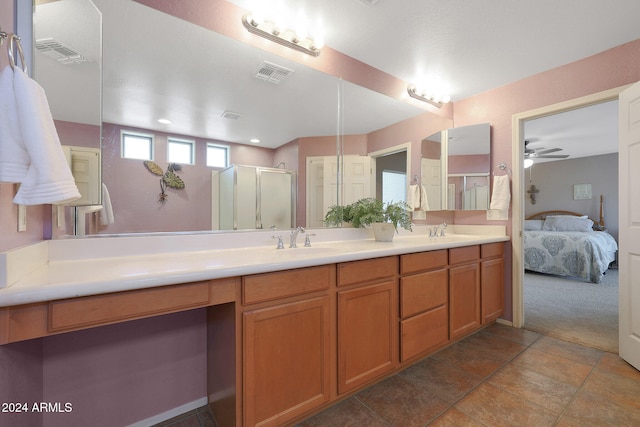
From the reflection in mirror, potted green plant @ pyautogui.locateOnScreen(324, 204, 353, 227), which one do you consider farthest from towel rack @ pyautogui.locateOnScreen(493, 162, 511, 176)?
potted green plant @ pyautogui.locateOnScreen(324, 204, 353, 227)

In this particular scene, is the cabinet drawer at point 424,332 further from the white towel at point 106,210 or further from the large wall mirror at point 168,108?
the white towel at point 106,210

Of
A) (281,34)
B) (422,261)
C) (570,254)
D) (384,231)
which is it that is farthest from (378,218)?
(570,254)

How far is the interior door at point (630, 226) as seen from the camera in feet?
6.03

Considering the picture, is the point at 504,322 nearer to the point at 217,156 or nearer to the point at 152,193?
the point at 217,156

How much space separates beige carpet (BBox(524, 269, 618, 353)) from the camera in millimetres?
2346

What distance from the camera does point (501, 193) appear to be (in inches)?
104

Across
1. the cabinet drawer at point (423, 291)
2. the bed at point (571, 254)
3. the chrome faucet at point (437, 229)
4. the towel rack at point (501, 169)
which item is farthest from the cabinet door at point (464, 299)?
the bed at point (571, 254)

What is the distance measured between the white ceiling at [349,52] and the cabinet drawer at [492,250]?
55.2 inches

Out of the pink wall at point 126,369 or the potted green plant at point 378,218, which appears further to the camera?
the potted green plant at point 378,218

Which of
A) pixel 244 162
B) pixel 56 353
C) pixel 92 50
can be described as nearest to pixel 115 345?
pixel 56 353

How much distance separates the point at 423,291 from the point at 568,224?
18.3 feet

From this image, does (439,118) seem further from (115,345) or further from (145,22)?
(115,345)

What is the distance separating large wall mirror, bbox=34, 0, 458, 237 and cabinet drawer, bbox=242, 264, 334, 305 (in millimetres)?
599

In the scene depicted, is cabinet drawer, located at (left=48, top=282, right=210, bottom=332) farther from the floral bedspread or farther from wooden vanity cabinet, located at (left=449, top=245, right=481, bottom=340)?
the floral bedspread
